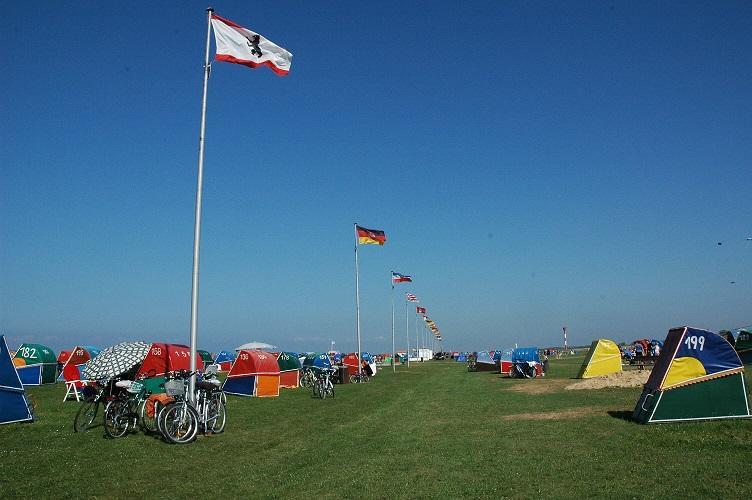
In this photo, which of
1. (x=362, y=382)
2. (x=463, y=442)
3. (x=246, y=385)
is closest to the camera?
(x=463, y=442)

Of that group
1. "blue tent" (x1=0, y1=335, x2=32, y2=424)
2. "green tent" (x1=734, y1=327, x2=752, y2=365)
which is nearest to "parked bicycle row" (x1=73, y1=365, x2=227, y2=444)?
"blue tent" (x1=0, y1=335, x2=32, y2=424)

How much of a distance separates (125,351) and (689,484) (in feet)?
48.8

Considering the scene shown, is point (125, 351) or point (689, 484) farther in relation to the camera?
point (125, 351)

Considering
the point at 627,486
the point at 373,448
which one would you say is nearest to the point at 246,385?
the point at 373,448

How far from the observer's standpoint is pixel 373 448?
14.1 meters

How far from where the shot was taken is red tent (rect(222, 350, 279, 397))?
2983 centimetres

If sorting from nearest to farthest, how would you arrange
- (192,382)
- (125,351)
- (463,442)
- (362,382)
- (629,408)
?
(463,442)
(192,382)
(125,351)
(629,408)
(362,382)

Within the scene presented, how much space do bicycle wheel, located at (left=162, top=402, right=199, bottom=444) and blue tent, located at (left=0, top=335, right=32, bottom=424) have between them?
659 centimetres

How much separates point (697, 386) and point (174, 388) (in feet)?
43.8

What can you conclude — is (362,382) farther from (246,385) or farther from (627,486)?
(627,486)

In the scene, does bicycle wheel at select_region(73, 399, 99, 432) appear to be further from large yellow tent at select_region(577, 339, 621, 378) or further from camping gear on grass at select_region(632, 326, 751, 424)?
large yellow tent at select_region(577, 339, 621, 378)

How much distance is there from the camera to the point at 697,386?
16266 mm

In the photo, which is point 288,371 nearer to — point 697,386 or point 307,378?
point 307,378

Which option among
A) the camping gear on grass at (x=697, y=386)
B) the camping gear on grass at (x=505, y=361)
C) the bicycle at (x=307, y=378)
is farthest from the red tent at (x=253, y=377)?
the camping gear on grass at (x=505, y=361)
